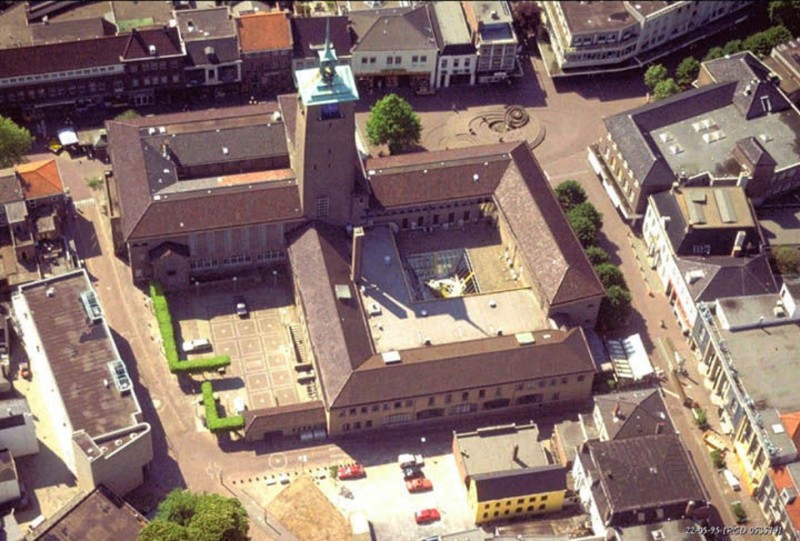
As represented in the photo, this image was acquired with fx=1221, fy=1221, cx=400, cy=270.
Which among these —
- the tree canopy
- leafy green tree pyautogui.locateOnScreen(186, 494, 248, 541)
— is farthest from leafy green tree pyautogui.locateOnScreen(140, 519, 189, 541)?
leafy green tree pyautogui.locateOnScreen(186, 494, 248, 541)

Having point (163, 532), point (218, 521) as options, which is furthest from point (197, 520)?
point (163, 532)

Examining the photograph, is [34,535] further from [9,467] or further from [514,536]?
[514,536]

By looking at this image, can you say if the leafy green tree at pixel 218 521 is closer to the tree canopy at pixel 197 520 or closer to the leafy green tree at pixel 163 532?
the tree canopy at pixel 197 520

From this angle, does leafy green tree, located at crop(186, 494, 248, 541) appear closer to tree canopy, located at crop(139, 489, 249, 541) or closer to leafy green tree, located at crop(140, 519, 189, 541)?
tree canopy, located at crop(139, 489, 249, 541)

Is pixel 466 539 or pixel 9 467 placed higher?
pixel 9 467

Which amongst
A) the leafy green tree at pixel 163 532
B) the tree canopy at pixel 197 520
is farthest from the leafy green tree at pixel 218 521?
the leafy green tree at pixel 163 532

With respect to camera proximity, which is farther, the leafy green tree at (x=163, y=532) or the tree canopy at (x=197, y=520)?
the tree canopy at (x=197, y=520)

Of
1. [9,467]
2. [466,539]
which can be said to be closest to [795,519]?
[466,539]
